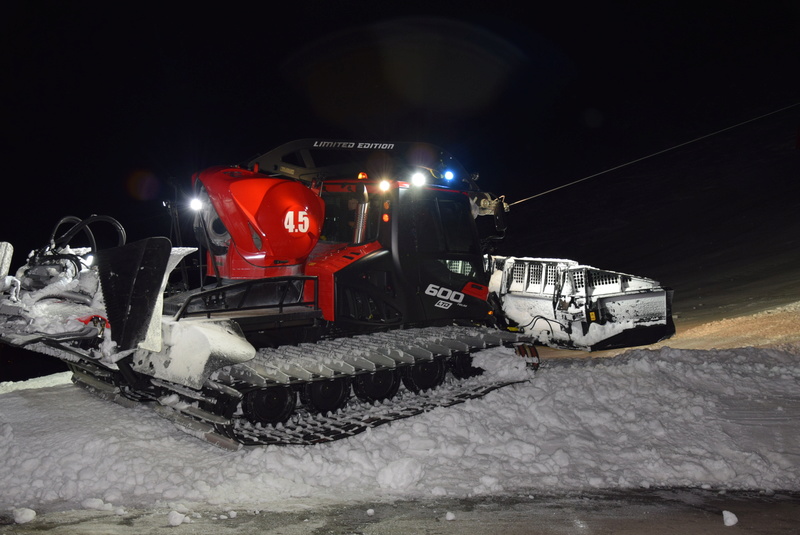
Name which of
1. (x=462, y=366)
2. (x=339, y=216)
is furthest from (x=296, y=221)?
(x=462, y=366)

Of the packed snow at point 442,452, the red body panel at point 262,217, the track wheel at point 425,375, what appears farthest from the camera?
the track wheel at point 425,375

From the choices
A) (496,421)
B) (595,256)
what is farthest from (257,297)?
(595,256)

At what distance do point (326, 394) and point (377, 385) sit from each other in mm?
618

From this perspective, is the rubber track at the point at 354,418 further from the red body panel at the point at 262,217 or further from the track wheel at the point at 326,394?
the red body panel at the point at 262,217

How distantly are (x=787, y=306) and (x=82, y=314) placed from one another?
Answer: 12440mm

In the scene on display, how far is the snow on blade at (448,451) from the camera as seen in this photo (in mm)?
4750

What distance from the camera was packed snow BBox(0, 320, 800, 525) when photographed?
470 cm

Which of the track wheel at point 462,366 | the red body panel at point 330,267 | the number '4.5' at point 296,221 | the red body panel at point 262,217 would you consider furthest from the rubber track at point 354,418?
the number '4.5' at point 296,221

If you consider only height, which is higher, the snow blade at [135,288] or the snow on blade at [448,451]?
the snow blade at [135,288]

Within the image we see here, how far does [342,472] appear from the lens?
16.5 feet

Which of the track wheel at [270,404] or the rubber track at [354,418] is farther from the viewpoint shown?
the track wheel at [270,404]

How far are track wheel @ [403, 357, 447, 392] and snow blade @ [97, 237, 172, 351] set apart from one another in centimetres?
276

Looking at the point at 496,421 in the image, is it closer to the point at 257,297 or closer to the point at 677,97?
the point at 257,297

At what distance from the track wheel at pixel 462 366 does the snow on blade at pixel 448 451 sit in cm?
70
